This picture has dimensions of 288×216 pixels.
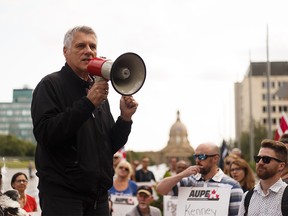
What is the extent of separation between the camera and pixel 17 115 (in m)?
8.76

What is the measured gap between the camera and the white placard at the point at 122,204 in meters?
12.0

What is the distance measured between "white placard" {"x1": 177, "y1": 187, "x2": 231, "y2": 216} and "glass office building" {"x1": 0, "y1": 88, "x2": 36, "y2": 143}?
1.95m

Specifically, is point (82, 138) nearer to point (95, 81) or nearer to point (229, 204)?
point (95, 81)

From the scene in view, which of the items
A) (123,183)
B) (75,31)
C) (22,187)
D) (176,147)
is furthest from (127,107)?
(176,147)

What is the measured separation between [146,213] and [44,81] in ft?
23.5

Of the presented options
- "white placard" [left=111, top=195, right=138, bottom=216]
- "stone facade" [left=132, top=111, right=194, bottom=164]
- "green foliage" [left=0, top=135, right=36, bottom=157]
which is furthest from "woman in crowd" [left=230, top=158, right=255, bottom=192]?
"stone facade" [left=132, top=111, right=194, bottom=164]

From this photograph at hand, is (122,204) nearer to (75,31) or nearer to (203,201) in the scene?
(203,201)

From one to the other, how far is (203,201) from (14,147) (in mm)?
4605

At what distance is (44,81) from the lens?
404 centimetres

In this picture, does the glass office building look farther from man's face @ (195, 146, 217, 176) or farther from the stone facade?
the stone facade

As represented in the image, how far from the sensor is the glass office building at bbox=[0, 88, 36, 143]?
24.5 feet

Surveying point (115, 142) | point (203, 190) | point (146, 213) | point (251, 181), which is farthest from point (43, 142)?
point (146, 213)

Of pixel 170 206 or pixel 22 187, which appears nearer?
pixel 22 187

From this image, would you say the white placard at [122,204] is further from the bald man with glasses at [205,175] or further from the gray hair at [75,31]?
the gray hair at [75,31]
